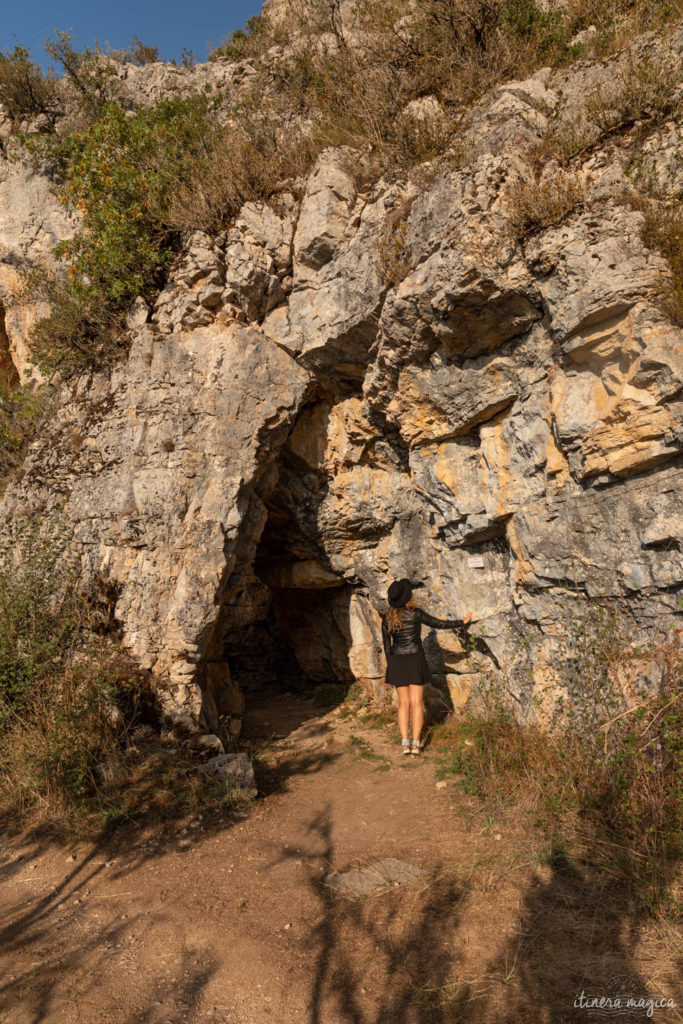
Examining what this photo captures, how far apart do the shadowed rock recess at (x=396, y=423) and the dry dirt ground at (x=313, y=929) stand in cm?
184

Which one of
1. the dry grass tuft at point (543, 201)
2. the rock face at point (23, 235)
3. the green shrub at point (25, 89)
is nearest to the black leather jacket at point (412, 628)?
the dry grass tuft at point (543, 201)

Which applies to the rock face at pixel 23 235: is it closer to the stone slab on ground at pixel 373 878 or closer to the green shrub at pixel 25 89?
the green shrub at pixel 25 89

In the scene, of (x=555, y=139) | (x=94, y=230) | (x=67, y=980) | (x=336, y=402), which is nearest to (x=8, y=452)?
(x=94, y=230)

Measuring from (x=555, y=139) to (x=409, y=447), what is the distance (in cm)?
337

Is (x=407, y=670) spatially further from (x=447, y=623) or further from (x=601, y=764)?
(x=601, y=764)

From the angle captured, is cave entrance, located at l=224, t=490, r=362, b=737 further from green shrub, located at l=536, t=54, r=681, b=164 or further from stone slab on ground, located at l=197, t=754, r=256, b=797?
green shrub, located at l=536, t=54, r=681, b=164

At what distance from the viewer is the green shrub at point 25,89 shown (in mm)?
9438

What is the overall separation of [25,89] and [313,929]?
12864 millimetres

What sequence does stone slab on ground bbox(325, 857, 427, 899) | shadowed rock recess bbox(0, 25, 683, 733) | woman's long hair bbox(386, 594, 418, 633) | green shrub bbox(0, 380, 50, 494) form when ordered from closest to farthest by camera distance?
stone slab on ground bbox(325, 857, 427, 899), shadowed rock recess bbox(0, 25, 683, 733), woman's long hair bbox(386, 594, 418, 633), green shrub bbox(0, 380, 50, 494)

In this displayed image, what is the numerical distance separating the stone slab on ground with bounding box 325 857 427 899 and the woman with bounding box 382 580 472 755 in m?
2.14

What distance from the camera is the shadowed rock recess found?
4.54 metres

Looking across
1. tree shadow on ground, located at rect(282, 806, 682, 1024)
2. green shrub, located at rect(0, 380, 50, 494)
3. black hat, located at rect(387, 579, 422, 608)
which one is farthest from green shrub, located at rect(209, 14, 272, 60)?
tree shadow on ground, located at rect(282, 806, 682, 1024)

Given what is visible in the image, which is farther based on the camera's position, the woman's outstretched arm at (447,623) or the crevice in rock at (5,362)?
the crevice in rock at (5,362)

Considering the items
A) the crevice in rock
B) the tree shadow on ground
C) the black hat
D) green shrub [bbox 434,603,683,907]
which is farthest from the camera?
the crevice in rock
